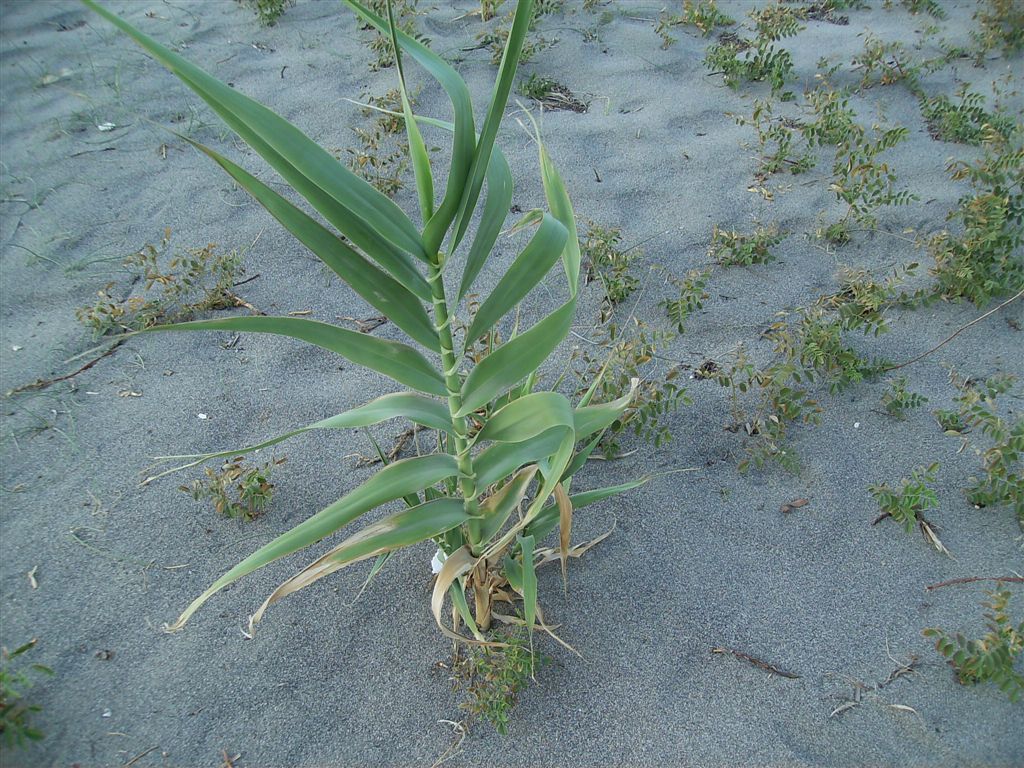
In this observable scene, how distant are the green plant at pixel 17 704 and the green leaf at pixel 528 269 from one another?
1132mm

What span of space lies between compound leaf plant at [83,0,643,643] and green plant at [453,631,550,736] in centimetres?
6

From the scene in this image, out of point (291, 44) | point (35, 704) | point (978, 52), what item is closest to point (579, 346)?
point (35, 704)

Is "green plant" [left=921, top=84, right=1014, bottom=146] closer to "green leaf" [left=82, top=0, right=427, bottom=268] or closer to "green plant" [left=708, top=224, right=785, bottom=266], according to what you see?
"green plant" [left=708, top=224, right=785, bottom=266]

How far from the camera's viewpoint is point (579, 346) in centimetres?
242

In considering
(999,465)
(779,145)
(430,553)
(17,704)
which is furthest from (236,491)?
(779,145)

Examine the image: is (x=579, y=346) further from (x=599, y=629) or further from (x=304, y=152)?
(x=304, y=152)

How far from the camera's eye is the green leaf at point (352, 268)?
1176 mm

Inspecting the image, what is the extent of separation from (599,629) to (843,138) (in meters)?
2.32

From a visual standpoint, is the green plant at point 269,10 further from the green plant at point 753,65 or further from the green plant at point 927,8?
the green plant at point 927,8

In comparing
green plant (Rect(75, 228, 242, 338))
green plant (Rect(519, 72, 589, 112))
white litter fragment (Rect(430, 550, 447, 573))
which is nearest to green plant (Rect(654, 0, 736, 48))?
green plant (Rect(519, 72, 589, 112))

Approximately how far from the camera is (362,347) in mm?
1309

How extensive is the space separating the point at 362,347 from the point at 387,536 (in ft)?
1.11

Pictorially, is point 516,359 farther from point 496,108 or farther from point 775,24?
point 775,24

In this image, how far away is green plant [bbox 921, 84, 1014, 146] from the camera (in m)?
3.09
